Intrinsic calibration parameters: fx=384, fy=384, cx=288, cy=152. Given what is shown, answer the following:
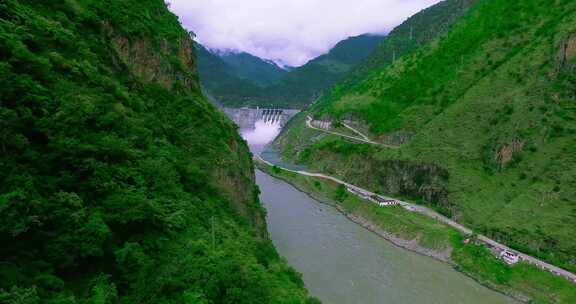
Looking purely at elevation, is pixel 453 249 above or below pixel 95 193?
below

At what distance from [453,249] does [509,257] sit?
22.9 ft

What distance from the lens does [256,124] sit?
19762 centimetres

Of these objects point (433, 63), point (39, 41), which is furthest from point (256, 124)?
point (39, 41)

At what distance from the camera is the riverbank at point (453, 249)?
43188 mm

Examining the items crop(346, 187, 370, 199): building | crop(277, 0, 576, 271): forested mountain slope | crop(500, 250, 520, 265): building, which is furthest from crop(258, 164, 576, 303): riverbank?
crop(277, 0, 576, 271): forested mountain slope

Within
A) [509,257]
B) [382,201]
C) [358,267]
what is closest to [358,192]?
[382,201]

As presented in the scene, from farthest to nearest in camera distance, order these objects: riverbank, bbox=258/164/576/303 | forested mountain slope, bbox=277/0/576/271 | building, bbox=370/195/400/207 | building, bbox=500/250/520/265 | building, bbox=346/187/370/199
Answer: building, bbox=346/187/370/199, building, bbox=370/195/400/207, forested mountain slope, bbox=277/0/576/271, building, bbox=500/250/520/265, riverbank, bbox=258/164/576/303

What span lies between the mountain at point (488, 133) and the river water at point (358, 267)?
511cm

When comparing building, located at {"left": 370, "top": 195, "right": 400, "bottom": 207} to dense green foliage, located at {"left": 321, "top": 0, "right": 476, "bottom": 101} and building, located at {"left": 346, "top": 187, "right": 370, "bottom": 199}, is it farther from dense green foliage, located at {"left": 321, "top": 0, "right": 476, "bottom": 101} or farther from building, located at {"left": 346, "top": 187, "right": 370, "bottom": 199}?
dense green foliage, located at {"left": 321, "top": 0, "right": 476, "bottom": 101}

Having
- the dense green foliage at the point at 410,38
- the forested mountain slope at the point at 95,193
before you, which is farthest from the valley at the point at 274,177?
the dense green foliage at the point at 410,38

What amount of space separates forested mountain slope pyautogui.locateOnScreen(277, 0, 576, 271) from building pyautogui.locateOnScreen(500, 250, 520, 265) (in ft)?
7.19

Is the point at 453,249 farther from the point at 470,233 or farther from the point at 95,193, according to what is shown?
the point at 95,193

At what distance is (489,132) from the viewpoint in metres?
71.2

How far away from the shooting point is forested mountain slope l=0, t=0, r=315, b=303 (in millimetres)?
15359
